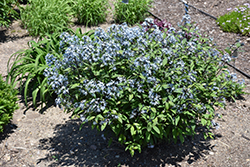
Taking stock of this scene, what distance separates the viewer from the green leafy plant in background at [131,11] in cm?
675

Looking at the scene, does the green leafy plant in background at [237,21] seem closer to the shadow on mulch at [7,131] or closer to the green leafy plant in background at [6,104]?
the green leafy plant in background at [6,104]

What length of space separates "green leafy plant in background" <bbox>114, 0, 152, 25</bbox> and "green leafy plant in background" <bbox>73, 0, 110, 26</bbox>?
1.32ft

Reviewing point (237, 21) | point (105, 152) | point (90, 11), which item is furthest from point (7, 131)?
point (237, 21)

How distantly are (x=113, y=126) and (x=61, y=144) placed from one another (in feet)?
3.92

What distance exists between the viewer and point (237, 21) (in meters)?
5.91

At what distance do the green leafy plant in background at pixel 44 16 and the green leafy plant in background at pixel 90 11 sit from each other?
26 centimetres

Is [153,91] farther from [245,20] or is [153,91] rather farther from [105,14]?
[105,14]

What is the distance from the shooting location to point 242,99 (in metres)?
4.33

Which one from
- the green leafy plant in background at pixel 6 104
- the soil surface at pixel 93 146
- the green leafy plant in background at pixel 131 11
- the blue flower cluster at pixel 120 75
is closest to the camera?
the blue flower cluster at pixel 120 75

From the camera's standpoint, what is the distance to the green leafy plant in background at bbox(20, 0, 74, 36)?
19.5 feet

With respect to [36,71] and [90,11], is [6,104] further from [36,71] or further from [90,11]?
[90,11]

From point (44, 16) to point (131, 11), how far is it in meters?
2.33

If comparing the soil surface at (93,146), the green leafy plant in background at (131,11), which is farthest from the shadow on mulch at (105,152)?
the green leafy plant in background at (131,11)

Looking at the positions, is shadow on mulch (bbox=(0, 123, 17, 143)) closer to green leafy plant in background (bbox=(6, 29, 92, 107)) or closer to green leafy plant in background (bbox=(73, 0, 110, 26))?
green leafy plant in background (bbox=(6, 29, 92, 107))
